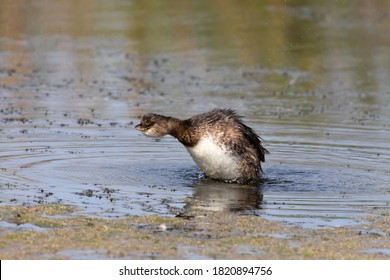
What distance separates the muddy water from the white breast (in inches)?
7.7

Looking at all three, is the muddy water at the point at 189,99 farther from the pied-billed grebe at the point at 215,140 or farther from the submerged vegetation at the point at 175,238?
the submerged vegetation at the point at 175,238

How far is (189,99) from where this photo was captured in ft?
64.5

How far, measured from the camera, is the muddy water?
1261 centimetres

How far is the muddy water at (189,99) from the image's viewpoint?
12609 millimetres

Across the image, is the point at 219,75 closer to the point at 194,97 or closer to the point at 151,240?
the point at 194,97

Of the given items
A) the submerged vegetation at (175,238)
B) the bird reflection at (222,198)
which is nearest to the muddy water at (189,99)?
the bird reflection at (222,198)

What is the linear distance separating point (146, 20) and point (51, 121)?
1142cm

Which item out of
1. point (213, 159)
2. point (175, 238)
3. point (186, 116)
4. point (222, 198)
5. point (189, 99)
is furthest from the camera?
point (189, 99)

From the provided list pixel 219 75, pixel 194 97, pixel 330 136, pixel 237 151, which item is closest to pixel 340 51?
pixel 219 75

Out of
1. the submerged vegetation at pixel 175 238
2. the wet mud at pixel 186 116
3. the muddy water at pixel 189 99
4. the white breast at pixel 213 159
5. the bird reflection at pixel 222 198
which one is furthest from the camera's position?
the white breast at pixel 213 159

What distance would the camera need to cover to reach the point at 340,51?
25203mm

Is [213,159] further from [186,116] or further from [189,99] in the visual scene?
[189,99]

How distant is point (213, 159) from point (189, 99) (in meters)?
6.36

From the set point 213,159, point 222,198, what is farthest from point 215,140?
point 222,198
